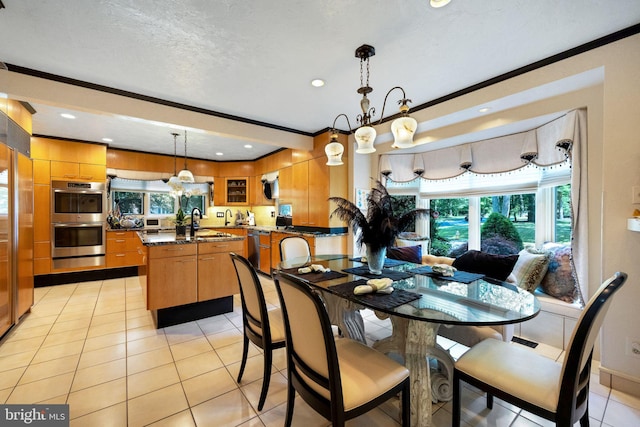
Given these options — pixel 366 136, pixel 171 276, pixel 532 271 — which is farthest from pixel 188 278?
pixel 532 271

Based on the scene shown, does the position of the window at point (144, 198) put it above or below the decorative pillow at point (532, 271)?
above

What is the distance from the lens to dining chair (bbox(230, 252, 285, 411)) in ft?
5.63

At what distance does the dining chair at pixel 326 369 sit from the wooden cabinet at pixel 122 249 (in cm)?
477

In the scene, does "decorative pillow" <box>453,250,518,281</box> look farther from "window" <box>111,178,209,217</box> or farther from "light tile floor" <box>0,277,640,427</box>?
"window" <box>111,178,209,217</box>

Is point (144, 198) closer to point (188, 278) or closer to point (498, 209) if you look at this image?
point (188, 278)

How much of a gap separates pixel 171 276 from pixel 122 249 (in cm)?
294

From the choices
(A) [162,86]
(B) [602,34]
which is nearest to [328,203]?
(A) [162,86]

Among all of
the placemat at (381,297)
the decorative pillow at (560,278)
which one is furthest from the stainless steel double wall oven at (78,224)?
the decorative pillow at (560,278)

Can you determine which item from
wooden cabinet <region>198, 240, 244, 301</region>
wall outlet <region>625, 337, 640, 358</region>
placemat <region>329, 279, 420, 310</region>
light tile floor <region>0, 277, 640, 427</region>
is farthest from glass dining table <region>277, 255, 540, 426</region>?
wooden cabinet <region>198, 240, 244, 301</region>

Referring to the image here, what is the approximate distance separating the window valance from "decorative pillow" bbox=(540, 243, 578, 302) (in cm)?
90

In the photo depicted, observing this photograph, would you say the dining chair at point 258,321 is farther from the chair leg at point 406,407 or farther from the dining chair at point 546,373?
the dining chair at point 546,373

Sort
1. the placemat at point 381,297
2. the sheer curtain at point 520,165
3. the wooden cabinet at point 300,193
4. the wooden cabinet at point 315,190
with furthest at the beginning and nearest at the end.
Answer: the wooden cabinet at point 300,193 < the wooden cabinet at point 315,190 < the sheer curtain at point 520,165 < the placemat at point 381,297

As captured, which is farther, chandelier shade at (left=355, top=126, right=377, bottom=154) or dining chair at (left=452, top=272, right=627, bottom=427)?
chandelier shade at (left=355, top=126, right=377, bottom=154)

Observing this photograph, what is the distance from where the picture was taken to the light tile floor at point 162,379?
1.64 metres
